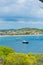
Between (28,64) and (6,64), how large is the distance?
2.00 m

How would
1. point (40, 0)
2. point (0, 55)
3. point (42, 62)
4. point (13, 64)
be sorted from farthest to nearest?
point (0, 55), point (42, 62), point (13, 64), point (40, 0)

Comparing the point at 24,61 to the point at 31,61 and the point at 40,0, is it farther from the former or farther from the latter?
the point at 40,0

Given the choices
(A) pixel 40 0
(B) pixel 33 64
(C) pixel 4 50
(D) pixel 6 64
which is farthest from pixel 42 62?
(A) pixel 40 0

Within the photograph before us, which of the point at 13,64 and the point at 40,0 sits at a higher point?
the point at 40,0

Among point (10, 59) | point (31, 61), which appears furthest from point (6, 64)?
point (31, 61)

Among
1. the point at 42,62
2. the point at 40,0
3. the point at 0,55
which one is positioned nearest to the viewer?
the point at 40,0

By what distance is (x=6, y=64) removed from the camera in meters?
25.2

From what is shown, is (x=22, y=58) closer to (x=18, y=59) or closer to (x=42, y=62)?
(x=18, y=59)

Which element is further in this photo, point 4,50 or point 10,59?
point 4,50

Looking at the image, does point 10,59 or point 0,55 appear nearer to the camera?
point 10,59

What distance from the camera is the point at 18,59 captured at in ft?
81.5

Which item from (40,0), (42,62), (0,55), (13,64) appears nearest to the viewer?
(40,0)

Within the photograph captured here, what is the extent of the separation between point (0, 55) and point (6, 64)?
1303 centimetres

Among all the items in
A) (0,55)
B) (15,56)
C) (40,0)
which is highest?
(40,0)
